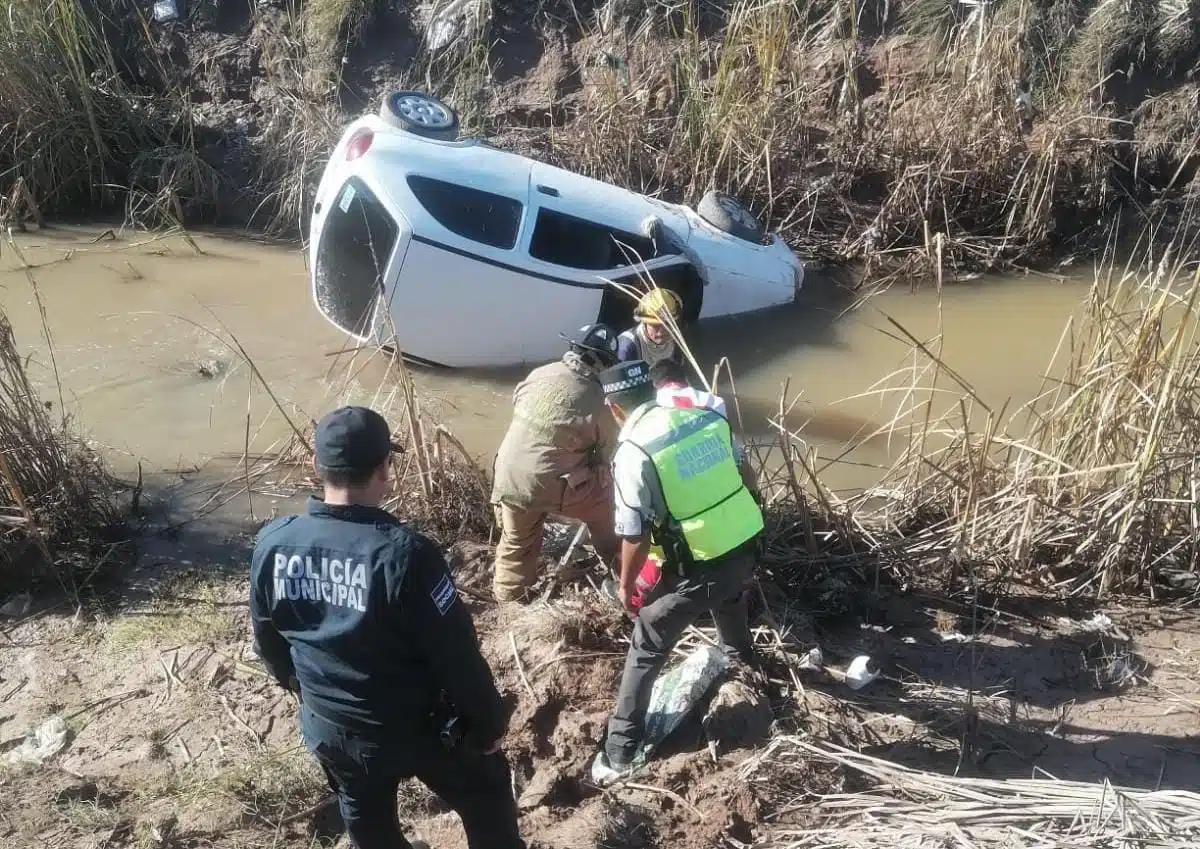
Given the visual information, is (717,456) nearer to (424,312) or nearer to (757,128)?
(424,312)

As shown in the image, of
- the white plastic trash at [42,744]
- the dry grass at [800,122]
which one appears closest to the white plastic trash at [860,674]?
the white plastic trash at [42,744]

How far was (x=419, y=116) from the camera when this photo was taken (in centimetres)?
732

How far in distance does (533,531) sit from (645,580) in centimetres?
95

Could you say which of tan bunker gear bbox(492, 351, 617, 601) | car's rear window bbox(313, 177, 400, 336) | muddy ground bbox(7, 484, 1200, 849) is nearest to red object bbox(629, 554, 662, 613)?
muddy ground bbox(7, 484, 1200, 849)

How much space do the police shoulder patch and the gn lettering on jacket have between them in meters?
0.16

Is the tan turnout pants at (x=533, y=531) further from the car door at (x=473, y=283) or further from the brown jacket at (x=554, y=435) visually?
the car door at (x=473, y=283)

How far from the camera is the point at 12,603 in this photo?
15.5 ft

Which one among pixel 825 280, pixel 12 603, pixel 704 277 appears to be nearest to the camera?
pixel 12 603

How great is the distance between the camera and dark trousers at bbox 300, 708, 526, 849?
260cm

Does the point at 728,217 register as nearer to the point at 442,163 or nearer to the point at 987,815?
the point at 442,163

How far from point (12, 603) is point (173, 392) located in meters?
2.74

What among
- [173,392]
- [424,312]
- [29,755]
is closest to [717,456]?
[29,755]

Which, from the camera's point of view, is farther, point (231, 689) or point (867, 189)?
point (867, 189)

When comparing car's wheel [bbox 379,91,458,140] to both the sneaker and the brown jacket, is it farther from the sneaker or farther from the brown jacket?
the sneaker
